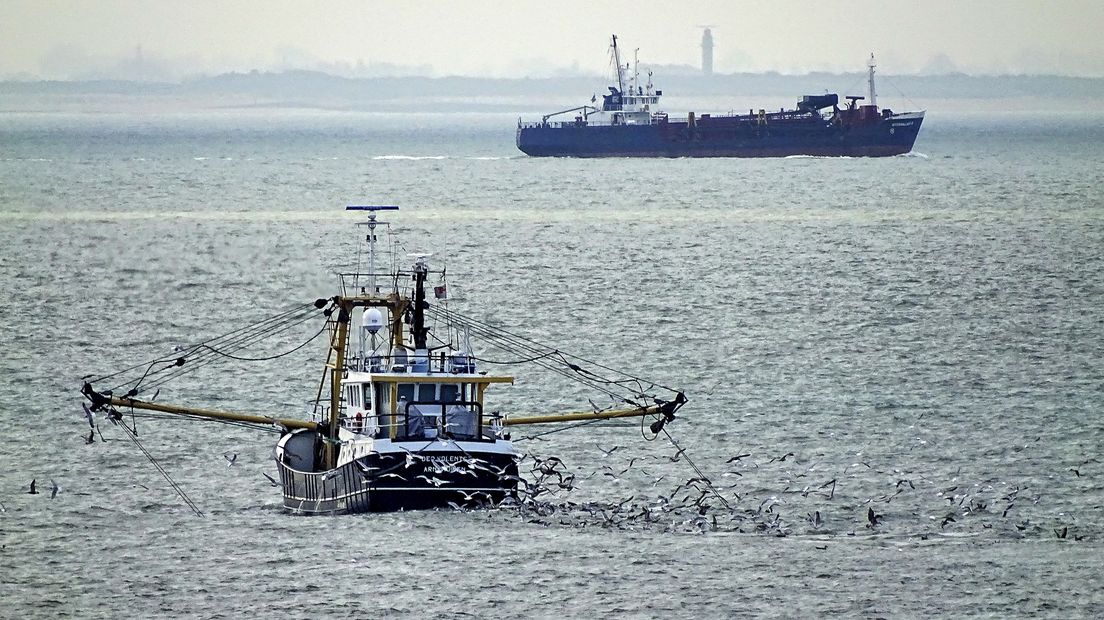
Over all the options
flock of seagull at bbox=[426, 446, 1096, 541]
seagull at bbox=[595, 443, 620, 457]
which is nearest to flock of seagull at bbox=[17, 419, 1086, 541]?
flock of seagull at bbox=[426, 446, 1096, 541]

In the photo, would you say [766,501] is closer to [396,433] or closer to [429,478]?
[429,478]

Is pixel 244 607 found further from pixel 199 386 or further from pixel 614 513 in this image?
pixel 199 386

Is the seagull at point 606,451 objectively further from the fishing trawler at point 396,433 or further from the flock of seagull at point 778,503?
the fishing trawler at point 396,433

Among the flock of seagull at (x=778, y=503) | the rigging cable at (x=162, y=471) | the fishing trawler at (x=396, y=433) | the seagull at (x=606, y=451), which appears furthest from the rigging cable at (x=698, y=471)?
the rigging cable at (x=162, y=471)

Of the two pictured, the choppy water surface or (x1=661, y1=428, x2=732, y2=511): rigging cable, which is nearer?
the choppy water surface

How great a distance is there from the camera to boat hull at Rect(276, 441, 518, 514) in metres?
54.5

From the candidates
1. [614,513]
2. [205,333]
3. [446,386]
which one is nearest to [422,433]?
[446,386]

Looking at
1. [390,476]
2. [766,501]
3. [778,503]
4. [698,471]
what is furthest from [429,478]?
[698,471]

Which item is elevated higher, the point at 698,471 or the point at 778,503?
the point at 778,503

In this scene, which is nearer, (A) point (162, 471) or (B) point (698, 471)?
(A) point (162, 471)

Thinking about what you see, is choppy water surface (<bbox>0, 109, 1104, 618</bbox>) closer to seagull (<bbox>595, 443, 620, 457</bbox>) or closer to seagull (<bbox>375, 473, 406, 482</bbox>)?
seagull (<bbox>595, 443, 620, 457</bbox>)

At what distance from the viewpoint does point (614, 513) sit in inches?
2228

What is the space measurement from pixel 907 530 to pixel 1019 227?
396 feet

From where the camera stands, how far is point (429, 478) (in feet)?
178
